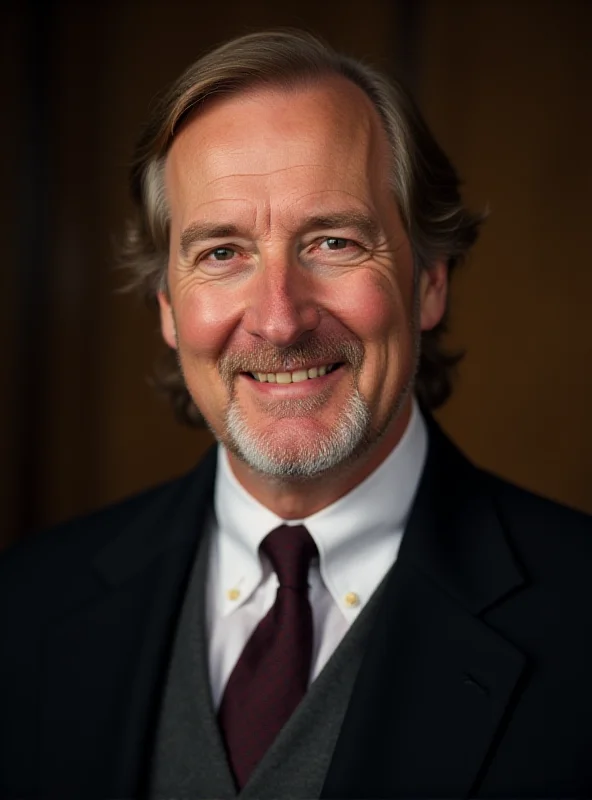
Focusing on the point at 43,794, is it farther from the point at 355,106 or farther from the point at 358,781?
the point at 355,106

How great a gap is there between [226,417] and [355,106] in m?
0.68

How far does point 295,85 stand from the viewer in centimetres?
210

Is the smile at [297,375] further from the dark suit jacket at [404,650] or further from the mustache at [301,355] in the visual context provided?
the dark suit jacket at [404,650]

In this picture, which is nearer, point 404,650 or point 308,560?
point 404,650

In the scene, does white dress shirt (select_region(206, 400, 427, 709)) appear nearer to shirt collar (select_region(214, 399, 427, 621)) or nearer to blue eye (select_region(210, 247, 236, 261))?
shirt collar (select_region(214, 399, 427, 621))

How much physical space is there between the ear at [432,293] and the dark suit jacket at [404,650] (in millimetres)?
275

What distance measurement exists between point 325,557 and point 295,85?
93cm

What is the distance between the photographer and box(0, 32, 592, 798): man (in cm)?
191

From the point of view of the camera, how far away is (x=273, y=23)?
143 inches

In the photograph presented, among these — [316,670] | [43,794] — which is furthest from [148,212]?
[43,794]

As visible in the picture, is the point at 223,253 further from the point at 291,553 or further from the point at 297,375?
the point at 291,553

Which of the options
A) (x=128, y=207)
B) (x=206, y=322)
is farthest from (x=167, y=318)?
(x=128, y=207)

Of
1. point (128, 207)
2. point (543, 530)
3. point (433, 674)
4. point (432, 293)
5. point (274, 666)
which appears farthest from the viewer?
point (128, 207)

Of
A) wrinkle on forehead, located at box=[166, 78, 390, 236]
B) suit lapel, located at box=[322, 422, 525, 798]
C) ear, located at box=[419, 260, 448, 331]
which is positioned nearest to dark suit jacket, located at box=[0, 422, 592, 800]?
suit lapel, located at box=[322, 422, 525, 798]
